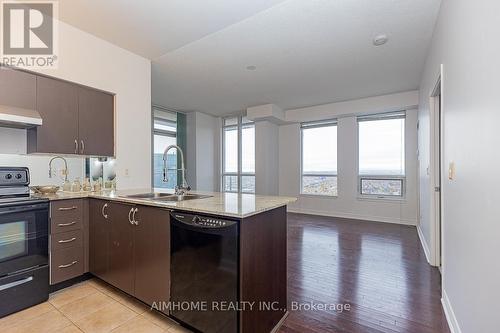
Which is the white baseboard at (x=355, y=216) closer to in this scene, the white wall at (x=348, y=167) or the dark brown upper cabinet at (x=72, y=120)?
the white wall at (x=348, y=167)

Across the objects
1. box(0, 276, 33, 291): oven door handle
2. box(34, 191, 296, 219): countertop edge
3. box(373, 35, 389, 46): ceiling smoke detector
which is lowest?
box(0, 276, 33, 291): oven door handle

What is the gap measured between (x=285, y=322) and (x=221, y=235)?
3.29 feet

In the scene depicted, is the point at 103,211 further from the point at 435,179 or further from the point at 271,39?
the point at 435,179

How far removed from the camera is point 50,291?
228 cm

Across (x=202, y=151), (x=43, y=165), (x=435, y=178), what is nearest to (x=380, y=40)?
(x=435, y=178)

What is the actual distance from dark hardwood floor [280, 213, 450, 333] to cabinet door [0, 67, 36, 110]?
3.18 m

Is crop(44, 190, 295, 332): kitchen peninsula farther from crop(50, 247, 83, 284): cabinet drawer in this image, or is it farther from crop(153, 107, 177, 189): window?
crop(153, 107, 177, 189): window

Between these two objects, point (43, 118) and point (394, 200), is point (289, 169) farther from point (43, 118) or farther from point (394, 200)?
point (43, 118)

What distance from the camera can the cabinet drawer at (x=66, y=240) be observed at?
89.5 inches

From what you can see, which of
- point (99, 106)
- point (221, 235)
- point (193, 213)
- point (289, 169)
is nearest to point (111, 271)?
point (193, 213)

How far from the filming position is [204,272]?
156 centimetres

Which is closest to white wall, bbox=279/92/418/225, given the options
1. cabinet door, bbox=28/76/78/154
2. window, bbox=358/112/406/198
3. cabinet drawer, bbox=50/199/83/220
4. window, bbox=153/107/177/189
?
window, bbox=358/112/406/198

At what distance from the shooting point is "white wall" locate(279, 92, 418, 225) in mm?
5090

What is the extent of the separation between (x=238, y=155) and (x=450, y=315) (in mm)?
5992
